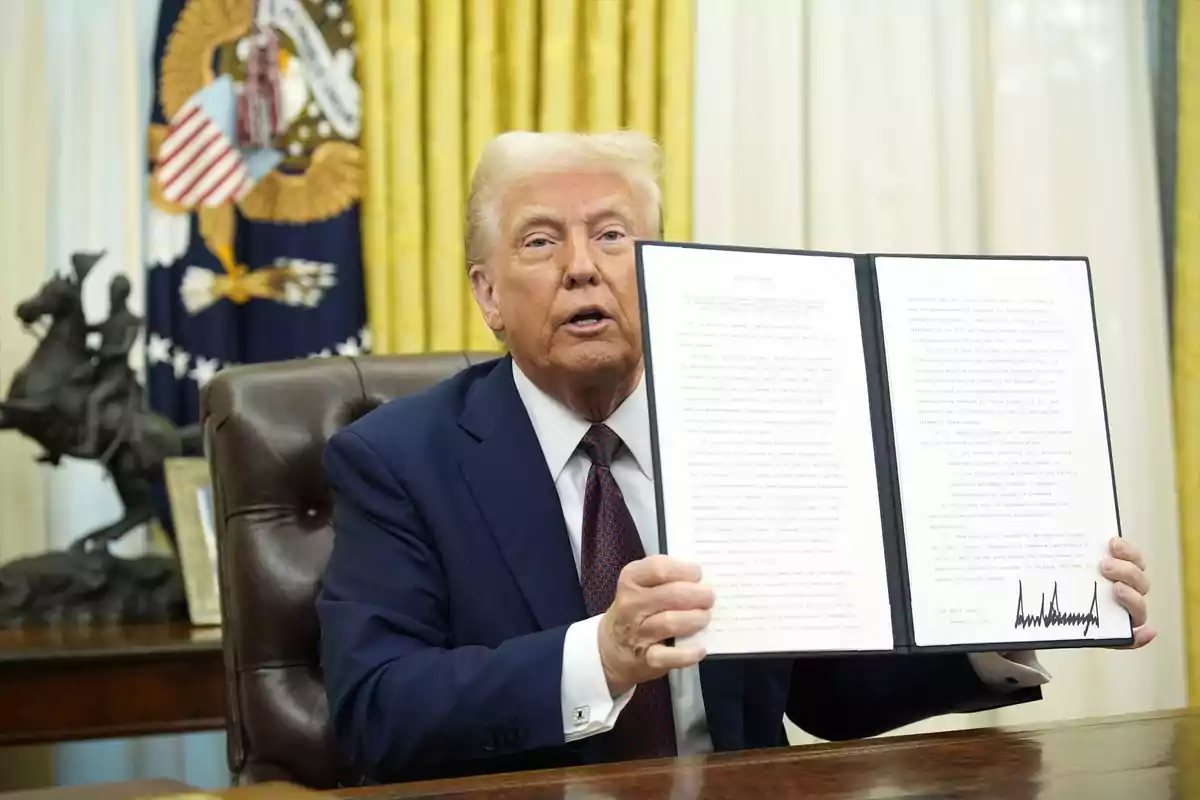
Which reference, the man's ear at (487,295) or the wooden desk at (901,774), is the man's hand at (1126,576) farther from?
the man's ear at (487,295)

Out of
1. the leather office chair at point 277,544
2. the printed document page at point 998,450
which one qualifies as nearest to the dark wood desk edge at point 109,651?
the leather office chair at point 277,544

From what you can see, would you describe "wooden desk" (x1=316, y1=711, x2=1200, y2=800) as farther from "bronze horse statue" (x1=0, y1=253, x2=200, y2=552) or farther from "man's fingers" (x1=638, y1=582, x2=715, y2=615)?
"bronze horse statue" (x1=0, y1=253, x2=200, y2=552)

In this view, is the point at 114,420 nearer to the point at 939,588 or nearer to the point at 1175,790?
the point at 939,588

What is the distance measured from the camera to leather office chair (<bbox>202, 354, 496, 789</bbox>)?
5.10 feet

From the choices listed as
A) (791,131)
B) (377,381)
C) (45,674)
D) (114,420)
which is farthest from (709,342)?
(791,131)

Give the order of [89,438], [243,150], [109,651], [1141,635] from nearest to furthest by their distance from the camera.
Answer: [1141,635], [109,651], [89,438], [243,150]

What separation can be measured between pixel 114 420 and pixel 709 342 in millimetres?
1359

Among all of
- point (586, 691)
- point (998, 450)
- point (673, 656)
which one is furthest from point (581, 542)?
point (998, 450)

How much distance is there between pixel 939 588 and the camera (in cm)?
120

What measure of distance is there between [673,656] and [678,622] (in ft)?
0.11

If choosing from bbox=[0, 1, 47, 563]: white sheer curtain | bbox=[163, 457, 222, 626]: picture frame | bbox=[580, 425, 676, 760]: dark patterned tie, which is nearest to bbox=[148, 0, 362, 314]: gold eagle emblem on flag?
bbox=[0, 1, 47, 563]: white sheer curtain

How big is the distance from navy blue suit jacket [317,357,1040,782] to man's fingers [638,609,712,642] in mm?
159

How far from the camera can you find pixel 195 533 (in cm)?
220
